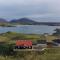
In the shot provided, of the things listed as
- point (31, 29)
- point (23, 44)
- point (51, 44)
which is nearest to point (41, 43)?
point (51, 44)

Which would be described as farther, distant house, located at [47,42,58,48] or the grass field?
distant house, located at [47,42,58,48]

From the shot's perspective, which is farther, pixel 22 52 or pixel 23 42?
pixel 23 42

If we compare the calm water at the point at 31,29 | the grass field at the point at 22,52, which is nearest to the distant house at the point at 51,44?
the grass field at the point at 22,52

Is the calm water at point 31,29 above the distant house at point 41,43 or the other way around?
above

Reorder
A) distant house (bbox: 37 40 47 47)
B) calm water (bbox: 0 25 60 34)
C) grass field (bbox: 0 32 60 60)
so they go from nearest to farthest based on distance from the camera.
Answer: grass field (bbox: 0 32 60 60), distant house (bbox: 37 40 47 47), calm water (bbox: 0 25 60 34)

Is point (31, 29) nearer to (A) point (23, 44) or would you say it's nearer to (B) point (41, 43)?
(B) point (41, 43)

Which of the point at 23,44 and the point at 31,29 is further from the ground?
the point at 31,29

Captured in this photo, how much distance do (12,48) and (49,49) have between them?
33.9 inches

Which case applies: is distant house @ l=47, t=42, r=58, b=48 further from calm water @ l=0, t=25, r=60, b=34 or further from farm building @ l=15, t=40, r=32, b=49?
farm building @ l=15, t=40, r=32, b=49

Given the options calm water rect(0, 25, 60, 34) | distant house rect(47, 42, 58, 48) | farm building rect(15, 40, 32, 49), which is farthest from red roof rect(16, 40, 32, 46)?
distant house rect(47, 42, 58, 48)

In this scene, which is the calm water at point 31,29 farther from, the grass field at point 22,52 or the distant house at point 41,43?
the distant house at point 41,43

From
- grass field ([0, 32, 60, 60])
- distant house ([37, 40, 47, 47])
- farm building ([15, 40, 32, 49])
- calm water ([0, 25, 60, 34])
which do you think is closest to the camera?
grass field ([0, 32, 60, 60])

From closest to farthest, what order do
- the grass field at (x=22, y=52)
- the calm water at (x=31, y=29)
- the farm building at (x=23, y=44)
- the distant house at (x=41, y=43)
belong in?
the grass field at (x=22, y=52), the farm building at (x=23, y=44), the distant house at (x=41, y=43), the calm water at (x=31, y=29)

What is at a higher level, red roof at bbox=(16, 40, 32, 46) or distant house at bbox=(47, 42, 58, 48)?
red roof at bbox=(16, 40, 32, 46)
